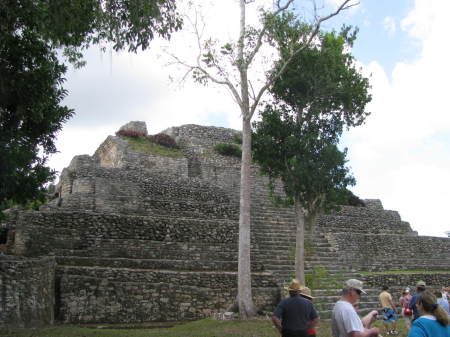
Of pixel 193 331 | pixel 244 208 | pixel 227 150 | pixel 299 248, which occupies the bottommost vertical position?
pixel 193 331

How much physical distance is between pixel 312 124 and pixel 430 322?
1274cm

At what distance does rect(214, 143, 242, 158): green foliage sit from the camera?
86.3 feet

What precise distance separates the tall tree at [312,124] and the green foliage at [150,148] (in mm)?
8395

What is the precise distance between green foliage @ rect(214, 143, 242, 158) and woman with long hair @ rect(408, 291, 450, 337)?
22419mm

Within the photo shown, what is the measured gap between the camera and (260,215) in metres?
19.8

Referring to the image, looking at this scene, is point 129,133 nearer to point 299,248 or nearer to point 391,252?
point 299,248

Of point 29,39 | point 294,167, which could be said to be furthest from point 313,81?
point 29,39

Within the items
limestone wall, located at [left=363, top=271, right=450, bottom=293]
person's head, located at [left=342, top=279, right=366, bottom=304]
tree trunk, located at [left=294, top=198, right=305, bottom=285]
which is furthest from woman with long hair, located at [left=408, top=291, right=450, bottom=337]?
limestone wall, located at [left=363, top=271, right=450, bottom=293]

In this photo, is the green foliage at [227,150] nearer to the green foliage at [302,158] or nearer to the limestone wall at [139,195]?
the limestone wall at [139,195]

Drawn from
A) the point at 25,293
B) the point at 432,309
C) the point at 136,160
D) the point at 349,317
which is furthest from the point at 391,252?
the point at 432,309

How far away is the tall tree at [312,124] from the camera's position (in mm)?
15461

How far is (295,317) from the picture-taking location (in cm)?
570

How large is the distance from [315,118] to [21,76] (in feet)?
32.2

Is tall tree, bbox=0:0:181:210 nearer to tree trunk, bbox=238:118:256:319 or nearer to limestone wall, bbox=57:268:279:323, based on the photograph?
limestone wall, bbox=57:268:279:323
